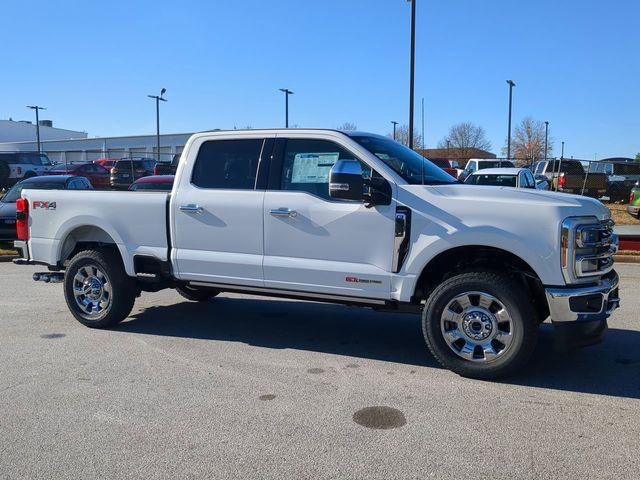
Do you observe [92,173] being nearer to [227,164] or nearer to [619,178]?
[619,178]

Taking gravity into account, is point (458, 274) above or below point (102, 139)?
below

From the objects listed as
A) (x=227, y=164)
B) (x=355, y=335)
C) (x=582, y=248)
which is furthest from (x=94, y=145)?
(x=582, y=248)

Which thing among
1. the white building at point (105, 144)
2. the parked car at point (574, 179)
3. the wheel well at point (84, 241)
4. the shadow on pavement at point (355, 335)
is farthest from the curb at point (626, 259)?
→ the white building at point (105, 144)

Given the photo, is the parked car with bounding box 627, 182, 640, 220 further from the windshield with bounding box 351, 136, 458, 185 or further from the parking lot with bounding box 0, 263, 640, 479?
the windshield with bounding box 351, 136, 458, 185

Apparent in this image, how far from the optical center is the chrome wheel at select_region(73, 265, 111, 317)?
6500 mm

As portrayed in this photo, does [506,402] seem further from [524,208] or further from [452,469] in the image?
[524,208]

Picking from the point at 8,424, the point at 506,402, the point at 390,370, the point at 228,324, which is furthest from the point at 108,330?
the point at 506,402

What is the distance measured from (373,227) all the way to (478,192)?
0.91 m

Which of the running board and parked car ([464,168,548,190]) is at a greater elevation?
parked car ([464,168,548,190])

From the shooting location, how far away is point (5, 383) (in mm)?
4848

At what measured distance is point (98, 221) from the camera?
21.0 feet

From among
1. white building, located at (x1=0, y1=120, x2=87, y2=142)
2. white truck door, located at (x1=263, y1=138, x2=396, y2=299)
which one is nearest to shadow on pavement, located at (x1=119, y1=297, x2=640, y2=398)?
white truck door, located at (x1=263, y1=138, x2=396, y2=299)

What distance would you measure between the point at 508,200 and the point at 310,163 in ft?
5.99

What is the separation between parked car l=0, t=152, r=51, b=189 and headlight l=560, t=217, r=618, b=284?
103ft
